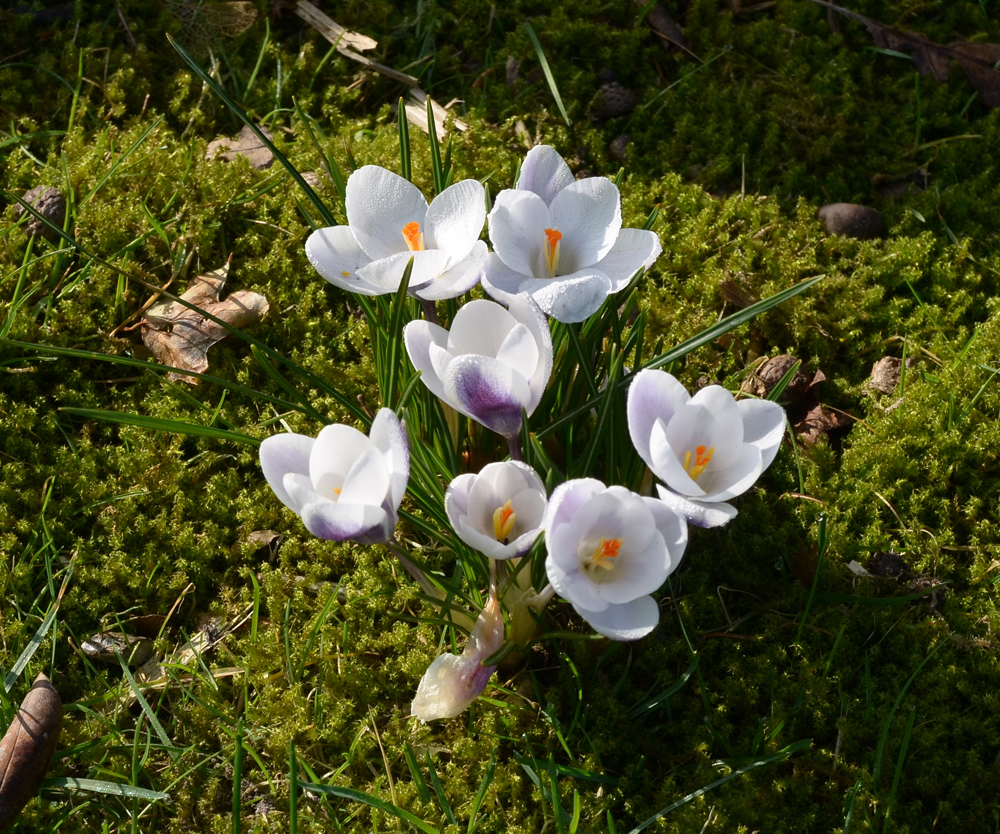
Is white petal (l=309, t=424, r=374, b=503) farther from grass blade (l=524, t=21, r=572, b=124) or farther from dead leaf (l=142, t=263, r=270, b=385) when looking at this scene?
grass blade (l=524, t=21, r=572, b=124)

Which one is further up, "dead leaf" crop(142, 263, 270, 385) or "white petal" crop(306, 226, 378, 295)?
"white petal" crop(306, 226, 378, 295)

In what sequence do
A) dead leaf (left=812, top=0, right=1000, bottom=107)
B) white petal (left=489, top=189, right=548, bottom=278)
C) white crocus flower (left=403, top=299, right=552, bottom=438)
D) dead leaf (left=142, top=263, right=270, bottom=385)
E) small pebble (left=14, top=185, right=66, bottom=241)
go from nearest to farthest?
white crocus flower (left=403, top=299, right=552, bottom=438) → white petal (left=489, top=189, right=548, bottom=278) → dead leaf (left=142, top=263, right=270, bottom=385) → small pebble (left=14, top=185, right=66, bottom=241) → dead leaf (left=812, top=0, right=1000, bottom=107)

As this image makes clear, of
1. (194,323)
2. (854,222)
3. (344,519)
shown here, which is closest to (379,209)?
(344,519)

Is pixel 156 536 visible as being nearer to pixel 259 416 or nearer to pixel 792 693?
pixel 259 416

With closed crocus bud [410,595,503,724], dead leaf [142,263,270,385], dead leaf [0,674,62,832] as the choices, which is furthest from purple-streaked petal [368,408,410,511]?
dead leaf [142,263,270,385]

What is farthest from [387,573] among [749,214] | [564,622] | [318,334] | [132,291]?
[749,214]

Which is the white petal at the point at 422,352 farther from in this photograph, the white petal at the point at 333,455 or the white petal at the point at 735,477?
the white petal at the point at 735,477

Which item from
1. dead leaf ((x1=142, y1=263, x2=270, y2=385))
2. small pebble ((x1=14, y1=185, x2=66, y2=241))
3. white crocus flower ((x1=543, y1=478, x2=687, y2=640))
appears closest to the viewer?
white crocus flower ((x1=543, y1=478, x2=687, y2=640))
